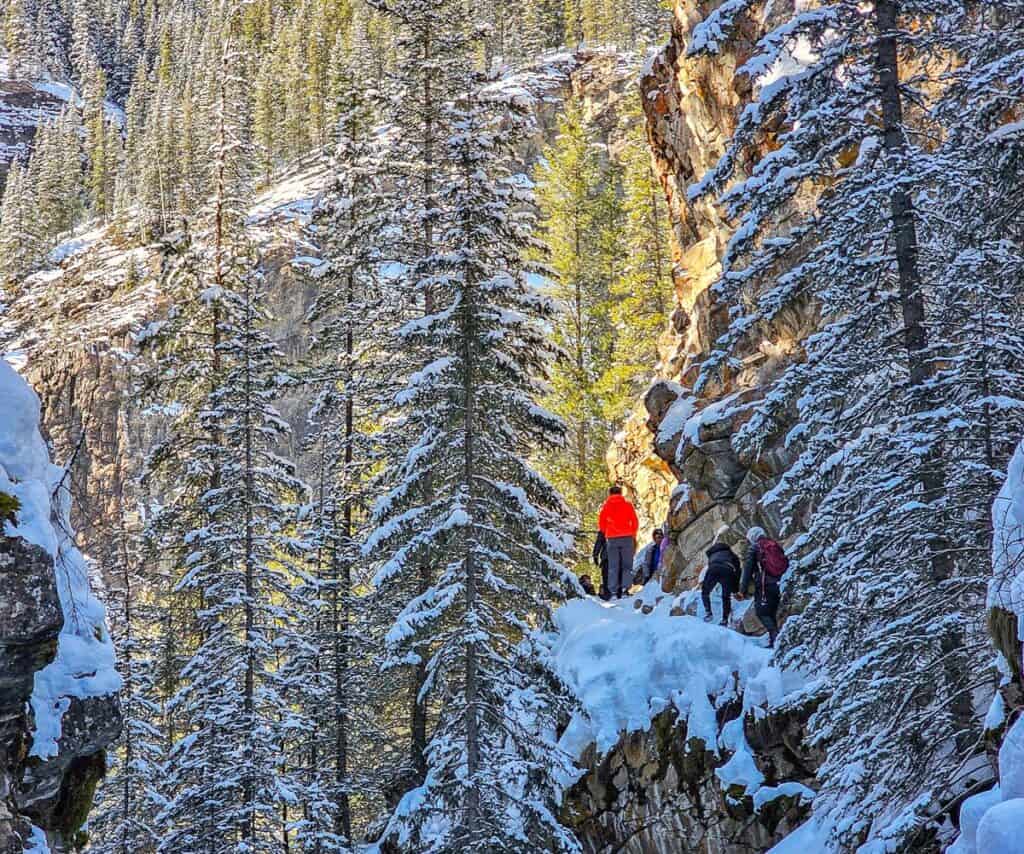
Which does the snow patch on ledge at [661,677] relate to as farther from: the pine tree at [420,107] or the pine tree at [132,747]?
the pine tree at [132,747]

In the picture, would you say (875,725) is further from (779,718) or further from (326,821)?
(326,821)

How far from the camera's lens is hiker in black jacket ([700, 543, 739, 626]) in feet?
52.1

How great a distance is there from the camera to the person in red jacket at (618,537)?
1930 centimetres

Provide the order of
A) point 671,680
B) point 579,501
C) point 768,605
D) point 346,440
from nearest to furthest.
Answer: point 768,605 → point 671,680 → point 346,440 → point 579,501

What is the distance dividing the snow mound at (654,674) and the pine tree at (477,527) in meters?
0.96

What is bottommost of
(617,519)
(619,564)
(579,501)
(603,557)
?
(619,564)

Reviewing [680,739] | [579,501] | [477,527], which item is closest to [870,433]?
[477,527]

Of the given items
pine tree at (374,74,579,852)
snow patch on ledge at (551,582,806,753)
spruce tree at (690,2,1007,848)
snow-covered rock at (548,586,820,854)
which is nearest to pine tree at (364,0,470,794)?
pine tree at (374,74,579,852)

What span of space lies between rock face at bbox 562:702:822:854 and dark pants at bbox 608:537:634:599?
15.0 feet

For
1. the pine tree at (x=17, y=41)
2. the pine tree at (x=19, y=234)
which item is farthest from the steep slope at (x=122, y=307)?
the pine tree at (x=17, y=41)

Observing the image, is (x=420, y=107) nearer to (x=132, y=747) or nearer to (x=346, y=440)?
(x=346, y=440)

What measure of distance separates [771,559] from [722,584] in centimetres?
134

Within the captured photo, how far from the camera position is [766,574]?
14.8 meters

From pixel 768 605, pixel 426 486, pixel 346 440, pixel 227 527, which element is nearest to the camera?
pixel 768 605
